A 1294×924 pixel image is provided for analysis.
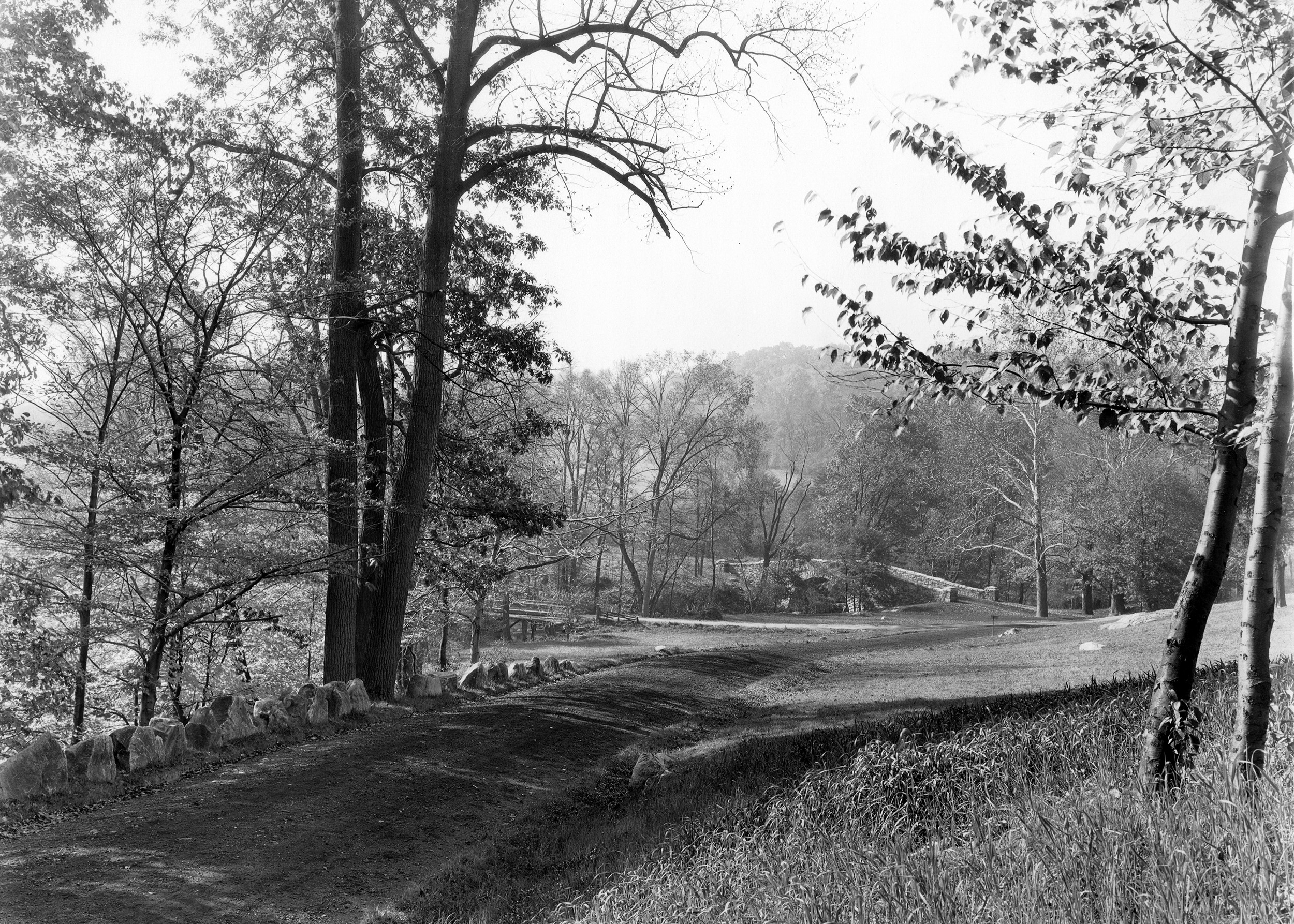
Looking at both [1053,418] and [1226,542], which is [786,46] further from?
[1053,418]

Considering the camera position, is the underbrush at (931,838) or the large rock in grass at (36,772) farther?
the large rock in grass at (36,772)

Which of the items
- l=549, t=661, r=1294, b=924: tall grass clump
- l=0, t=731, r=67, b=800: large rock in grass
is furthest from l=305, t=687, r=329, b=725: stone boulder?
l=549, t=661, r=1294, b=924: tall grass clump

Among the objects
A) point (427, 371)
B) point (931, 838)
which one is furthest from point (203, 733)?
point (931, 838)

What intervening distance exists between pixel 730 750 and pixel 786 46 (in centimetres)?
973

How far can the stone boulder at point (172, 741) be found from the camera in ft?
26.2

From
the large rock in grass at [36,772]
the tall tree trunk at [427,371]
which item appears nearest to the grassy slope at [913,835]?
the large rock in grass at [36,772]

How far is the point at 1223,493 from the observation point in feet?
14.7

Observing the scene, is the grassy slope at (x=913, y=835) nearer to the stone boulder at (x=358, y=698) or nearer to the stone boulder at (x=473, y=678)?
the stone boulder at (x=358, y=698)

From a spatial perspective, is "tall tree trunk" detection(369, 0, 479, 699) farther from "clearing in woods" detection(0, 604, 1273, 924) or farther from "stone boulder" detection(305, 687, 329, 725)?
"stone boulder" detection(305, 687, 329, 725)

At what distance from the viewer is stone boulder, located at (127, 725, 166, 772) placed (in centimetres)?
771

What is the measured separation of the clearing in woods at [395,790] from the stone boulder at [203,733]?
0.47 meters

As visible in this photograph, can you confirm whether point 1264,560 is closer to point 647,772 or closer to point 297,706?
point 647,772

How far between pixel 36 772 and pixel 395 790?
2725 mm

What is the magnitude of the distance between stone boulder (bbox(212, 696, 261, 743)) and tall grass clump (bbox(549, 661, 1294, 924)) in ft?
16.2
